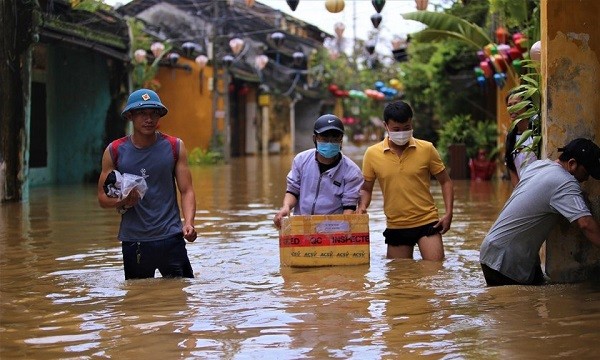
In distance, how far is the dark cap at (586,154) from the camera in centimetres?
715

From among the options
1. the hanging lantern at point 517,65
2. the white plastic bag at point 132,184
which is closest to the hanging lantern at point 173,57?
the hanging lantern at point 517,65

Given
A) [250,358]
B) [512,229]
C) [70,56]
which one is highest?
[70,56]

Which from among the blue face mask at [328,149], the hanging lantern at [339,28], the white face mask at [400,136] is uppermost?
the hanging lantern at [339,28]

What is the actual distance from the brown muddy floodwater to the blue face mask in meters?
0.96

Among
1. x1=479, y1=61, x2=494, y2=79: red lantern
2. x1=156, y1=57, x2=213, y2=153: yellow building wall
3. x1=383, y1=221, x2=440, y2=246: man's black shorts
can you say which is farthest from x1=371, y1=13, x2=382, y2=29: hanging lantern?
x1=383, y1=221, x2=440, y2=246: man's black shorts

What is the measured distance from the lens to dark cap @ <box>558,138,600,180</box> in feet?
23.5

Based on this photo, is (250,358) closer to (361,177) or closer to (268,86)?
(361,177)

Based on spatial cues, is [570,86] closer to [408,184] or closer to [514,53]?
[408,184]

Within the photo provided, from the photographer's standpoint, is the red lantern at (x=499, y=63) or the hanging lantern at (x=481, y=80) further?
the hanging lantern at (x=481, y=80)

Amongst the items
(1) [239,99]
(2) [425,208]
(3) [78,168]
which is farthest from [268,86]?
(2) [425,208]

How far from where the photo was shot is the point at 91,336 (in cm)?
602

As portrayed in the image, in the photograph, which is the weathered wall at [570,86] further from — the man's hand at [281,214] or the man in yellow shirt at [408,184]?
the man's hand at [281,214]

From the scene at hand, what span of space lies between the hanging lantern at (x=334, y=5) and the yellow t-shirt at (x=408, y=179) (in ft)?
40.0

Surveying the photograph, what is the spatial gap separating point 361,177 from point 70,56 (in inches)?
681
